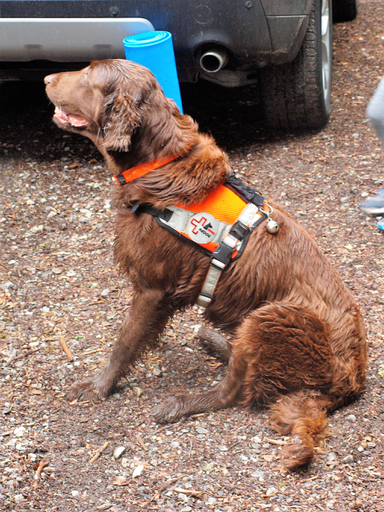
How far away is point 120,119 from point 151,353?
4.97 ft

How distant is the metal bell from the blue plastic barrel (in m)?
1.64

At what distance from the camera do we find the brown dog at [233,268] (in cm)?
274

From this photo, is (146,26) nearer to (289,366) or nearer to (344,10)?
(289,366)

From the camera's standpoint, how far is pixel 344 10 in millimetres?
7906

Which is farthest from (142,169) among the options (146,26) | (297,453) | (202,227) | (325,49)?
(325,49)

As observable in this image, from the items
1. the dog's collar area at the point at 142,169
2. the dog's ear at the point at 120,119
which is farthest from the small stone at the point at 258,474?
the dog's ear at the point at 120,119

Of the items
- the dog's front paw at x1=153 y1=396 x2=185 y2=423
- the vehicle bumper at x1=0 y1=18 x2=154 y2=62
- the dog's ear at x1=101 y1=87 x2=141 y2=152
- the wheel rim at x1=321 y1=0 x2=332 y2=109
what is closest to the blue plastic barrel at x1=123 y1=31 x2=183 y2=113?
the vehicle bumper at x1=0 y1=18 x2=154 y2=62

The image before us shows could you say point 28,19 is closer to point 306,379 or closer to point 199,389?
point 199,389

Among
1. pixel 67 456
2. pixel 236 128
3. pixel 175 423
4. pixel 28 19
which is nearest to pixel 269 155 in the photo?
pixel 236 128

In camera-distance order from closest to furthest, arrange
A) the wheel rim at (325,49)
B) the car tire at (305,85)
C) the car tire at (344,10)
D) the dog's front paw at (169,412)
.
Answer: the dog's front paw at (169,412)
the car tire at (305,85)
the wheel rim at (325,49)
the car tire at (344,10)

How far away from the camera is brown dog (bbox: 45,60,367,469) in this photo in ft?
8.99

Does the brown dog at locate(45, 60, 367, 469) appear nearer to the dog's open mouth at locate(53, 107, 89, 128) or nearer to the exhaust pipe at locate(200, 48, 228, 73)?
the dog's open mouth at locate(53, 107, 89, 128)

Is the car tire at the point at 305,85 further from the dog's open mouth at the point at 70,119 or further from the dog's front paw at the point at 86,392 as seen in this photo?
the dog's front paw at the point at 86,392

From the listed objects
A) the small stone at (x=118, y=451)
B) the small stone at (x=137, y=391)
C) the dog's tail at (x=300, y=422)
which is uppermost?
the dog's tail at (x=300, y=422)
